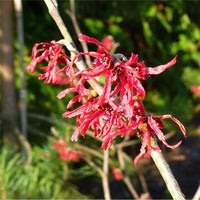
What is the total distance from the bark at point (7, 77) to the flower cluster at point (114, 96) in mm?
901

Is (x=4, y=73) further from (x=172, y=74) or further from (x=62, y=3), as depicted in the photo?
(x=172, y=74)

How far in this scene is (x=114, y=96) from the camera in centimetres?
27

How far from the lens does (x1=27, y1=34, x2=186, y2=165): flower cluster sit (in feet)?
0.78

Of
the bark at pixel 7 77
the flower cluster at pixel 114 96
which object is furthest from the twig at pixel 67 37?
the bark at pixel 7 77

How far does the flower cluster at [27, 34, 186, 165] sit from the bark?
901 millimetres

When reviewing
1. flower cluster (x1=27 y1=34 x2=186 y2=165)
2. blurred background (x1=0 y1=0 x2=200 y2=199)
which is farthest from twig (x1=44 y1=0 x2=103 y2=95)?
blurred background (x1=0 y1=0 x2=200 y2=199)

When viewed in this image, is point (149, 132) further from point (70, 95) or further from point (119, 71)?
point (70, 95)

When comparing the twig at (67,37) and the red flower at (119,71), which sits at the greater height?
the twig at (67,37)

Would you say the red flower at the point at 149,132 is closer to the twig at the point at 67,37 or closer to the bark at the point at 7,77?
the twig at the point at 67,37

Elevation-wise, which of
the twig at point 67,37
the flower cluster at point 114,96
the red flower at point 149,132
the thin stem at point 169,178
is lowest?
the thin stem at point 169,178

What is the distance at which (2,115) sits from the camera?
3.71ft

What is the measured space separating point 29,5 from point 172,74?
82cm

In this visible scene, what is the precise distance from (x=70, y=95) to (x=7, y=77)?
0.36 metres

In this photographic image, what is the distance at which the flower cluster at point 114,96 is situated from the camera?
239 millimetres
